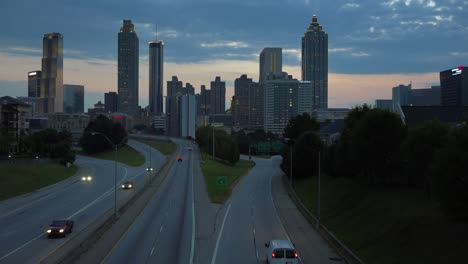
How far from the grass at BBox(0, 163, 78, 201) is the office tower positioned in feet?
368

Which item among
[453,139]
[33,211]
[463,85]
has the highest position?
[463,85]

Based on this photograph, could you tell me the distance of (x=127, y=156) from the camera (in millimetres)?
153750

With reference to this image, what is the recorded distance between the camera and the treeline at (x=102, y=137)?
16975cm

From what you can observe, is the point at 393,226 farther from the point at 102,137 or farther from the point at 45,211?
the point at 102,137

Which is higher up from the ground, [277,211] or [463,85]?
[463,85]

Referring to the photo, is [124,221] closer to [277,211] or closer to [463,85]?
[277,211]

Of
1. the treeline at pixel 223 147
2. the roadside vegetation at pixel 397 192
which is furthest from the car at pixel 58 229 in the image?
the treeline at pixel 223 147

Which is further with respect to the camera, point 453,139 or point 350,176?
point 350,176

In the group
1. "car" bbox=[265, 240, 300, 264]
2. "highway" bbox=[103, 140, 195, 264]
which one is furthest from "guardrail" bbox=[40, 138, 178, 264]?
"car" bbox=[265, 240, 300, 264]

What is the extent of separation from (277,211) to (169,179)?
38.1 metres

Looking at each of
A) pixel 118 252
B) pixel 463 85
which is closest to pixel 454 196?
pixel 118 252

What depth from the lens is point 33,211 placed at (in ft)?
182

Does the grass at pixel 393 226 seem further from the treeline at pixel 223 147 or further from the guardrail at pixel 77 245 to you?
the treeline at pixel 223 147

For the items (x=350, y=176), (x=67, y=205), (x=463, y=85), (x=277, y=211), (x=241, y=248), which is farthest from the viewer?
(x=463, y=85)
